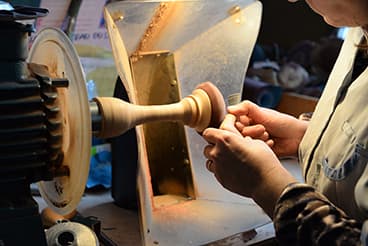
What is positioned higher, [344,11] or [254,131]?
[344,11]

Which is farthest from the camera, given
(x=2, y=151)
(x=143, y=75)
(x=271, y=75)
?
(x=271, y=75)

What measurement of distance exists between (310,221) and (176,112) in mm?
315

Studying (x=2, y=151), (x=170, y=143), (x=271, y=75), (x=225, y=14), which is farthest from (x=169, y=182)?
(x=271, y=75)

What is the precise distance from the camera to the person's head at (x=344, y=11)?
64 centimetres

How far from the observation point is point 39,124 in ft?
2.07

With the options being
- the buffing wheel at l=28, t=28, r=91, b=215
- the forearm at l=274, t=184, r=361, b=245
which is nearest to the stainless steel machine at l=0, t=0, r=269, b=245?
the buffing wheel at l=28, t=28, r=91, b=215

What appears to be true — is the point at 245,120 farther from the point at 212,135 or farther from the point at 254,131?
the point at 212,135

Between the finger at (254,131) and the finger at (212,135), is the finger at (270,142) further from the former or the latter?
the finger at (212,135)

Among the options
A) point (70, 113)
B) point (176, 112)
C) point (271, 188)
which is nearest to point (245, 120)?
point (176, 112)

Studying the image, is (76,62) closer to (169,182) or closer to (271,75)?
(169,182)

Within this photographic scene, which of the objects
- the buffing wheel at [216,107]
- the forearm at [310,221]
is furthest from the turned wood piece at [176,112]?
the forearm at [310,221]

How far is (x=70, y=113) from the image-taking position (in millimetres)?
667

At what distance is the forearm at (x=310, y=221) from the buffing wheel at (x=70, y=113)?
25cm

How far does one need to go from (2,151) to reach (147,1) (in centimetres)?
36
